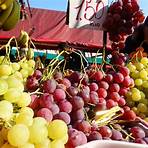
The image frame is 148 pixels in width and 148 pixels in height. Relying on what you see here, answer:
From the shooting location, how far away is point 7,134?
700 millimetres

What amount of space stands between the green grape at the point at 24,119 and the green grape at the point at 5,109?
0.02 metres

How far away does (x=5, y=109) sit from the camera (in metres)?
0.74

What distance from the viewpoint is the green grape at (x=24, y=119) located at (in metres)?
0.72

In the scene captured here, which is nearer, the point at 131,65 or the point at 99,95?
the point at 99,95

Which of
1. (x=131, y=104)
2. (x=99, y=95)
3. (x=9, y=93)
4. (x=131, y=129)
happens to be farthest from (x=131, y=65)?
(x=9, y=93)

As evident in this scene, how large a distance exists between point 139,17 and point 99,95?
873 mm

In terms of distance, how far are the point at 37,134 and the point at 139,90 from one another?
2.59 ft

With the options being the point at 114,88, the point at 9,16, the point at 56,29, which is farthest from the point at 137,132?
the point at 56,29

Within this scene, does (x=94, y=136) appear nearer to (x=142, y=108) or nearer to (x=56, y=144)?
(x=56, y=144)

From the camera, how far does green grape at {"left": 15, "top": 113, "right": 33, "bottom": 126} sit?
A: 0.72 m

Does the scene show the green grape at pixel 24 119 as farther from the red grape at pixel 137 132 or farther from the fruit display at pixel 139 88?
the fruit display at pixel 139 88

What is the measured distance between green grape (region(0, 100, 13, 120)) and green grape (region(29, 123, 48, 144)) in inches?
2.1

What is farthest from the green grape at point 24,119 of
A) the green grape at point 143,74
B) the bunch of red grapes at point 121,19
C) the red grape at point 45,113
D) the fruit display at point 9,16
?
the fruit display at point 9,16

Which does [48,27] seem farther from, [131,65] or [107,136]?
[107,136]
